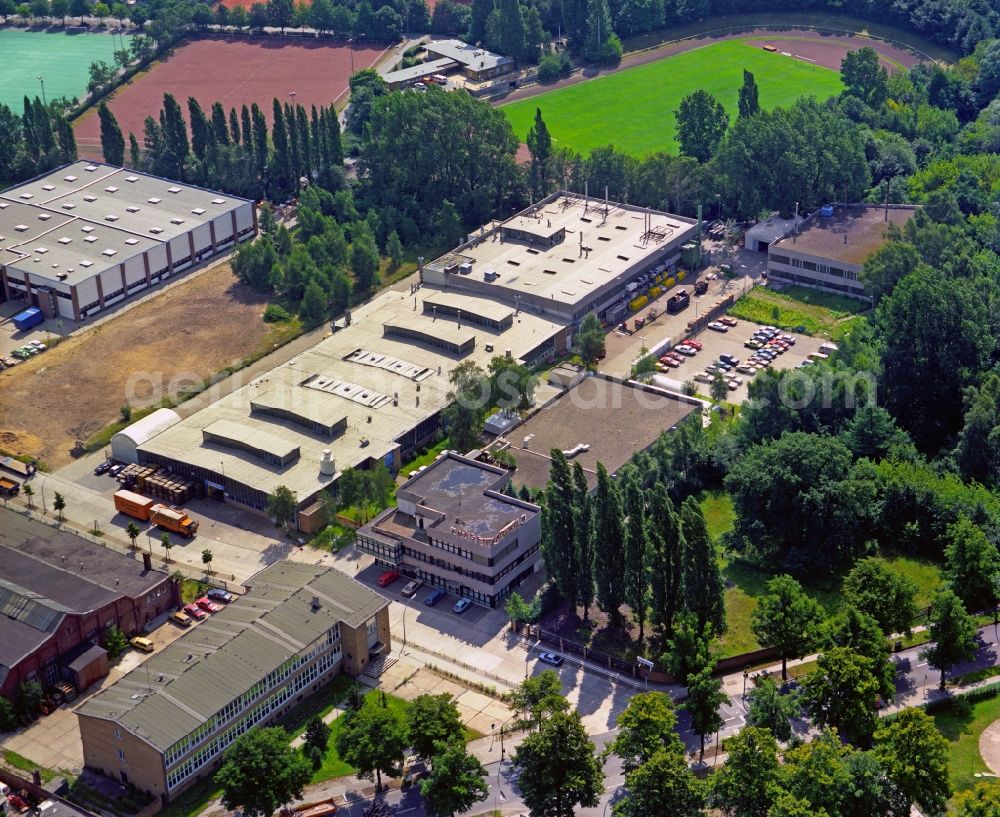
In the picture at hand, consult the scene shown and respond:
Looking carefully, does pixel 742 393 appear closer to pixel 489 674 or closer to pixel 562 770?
pixel 489 674

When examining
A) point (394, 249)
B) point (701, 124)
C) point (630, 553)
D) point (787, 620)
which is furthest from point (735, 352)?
point (787, 620)

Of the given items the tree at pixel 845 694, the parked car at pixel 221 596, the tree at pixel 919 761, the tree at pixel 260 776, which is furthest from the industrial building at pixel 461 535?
the tree at pixel 919 761

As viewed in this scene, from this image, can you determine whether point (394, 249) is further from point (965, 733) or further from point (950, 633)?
point (965, 733)

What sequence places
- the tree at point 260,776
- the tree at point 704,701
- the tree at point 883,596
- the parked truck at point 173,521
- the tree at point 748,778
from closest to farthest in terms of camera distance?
the tree at point 748,778 → the tree at point 260,776 → the tree at point 704,701 → the tree at point 883,596 → the parked truck at point 173,521

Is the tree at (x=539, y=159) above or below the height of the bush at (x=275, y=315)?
above

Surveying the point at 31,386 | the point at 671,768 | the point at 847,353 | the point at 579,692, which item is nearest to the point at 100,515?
the point at 31,386

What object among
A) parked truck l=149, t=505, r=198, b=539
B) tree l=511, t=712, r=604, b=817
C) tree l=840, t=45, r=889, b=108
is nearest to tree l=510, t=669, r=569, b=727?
tree l=511, t=712, r=604, b=817

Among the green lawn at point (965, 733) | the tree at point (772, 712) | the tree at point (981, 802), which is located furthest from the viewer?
the tree at point (772, 712)

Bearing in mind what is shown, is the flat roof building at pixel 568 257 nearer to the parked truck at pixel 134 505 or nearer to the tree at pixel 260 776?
the parked truck at pixel 134 505
